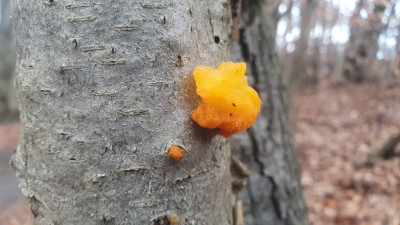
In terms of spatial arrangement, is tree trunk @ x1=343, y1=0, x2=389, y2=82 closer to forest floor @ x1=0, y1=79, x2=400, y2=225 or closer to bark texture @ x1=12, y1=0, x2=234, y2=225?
forest floor @ x1=0, y1=79, x2=400, y2=225

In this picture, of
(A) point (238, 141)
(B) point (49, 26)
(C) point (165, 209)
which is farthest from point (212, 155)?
(A) point (238, 141)

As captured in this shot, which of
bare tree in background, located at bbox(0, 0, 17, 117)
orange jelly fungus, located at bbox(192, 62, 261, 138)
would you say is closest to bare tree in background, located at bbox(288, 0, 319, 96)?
orange jelly fungus, located at bbox(192, 62, 261, 138)

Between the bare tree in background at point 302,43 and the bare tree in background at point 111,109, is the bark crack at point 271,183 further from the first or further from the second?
the bare tree in background at point 302,43

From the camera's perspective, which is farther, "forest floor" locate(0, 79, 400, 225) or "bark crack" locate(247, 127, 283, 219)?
"forest floor" locate(0, 79, 400, 225)

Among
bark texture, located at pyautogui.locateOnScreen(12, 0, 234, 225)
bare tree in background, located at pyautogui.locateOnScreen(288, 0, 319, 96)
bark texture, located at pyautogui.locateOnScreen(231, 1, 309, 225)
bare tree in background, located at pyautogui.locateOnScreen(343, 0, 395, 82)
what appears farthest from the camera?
bare tree in background, located at pyautogui.locateOnScreen(343, 0, 395, 82)

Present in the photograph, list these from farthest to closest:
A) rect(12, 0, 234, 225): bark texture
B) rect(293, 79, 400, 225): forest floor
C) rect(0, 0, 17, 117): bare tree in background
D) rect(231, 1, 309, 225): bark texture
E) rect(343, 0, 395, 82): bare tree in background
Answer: rect(0, 0, 17, 117): bare tree in background
rect(343, 0, 395, 82): bare tree in background
rect(293, 79, 400, 225): forest floor
rect(231, 1, 309, 225): bark texture
rect(12, 0, 234, 225): bark texture

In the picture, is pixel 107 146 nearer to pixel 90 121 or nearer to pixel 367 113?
pixel 90 121

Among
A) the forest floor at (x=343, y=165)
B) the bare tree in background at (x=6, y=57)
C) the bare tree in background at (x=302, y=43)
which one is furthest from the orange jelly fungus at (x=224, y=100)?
the bare tree in background at (x=6, y=57)
